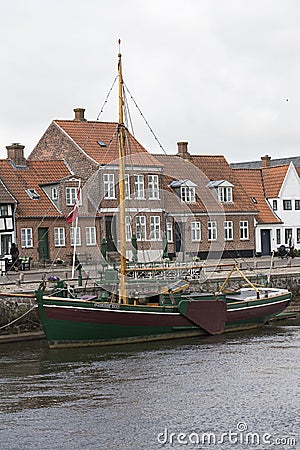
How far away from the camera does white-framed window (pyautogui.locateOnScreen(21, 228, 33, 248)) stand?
4772cm

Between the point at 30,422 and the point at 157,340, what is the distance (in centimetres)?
1221

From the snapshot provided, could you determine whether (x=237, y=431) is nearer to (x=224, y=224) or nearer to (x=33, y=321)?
(x=33, y=321)

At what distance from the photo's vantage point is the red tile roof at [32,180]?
48.4m

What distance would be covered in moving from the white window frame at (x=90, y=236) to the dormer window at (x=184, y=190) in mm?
8121

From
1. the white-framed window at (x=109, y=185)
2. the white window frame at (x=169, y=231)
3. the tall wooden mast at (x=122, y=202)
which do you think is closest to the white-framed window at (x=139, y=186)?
the white-framed window at (x=109, y=185)

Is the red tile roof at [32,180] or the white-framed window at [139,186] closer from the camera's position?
the red tile roof at [32,180]

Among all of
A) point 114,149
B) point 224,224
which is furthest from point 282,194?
point 114,149

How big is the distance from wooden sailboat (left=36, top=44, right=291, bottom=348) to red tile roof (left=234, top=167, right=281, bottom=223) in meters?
25.5

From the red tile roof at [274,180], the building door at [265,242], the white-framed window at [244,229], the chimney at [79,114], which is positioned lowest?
the building door at [265,242]

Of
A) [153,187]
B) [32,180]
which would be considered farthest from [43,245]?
[153,187]

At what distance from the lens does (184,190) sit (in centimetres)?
5706

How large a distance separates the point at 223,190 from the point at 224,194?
0.90 ft

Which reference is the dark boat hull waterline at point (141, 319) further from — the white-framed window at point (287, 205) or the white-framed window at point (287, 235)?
the white-framed window at point (287, 205)

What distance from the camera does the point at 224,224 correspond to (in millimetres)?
58469
